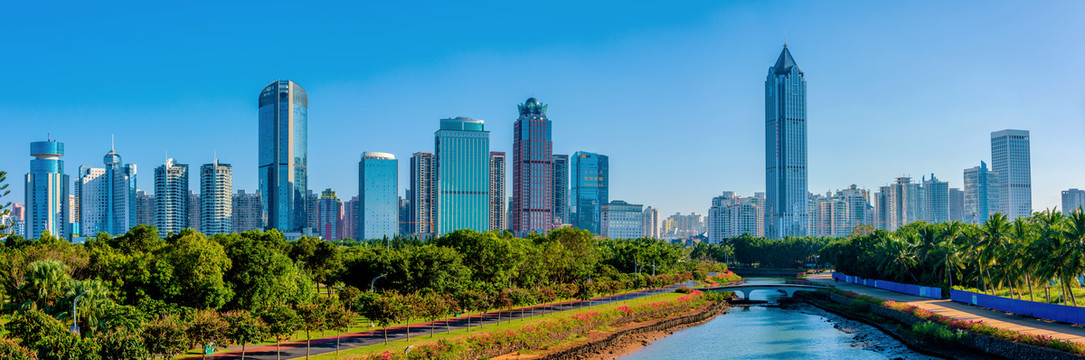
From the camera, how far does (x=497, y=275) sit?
79125 millimetres

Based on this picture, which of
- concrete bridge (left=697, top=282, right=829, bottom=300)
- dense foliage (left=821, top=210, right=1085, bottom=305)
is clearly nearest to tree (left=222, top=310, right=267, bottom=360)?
dense foliage (left=821, top=210, right=1085, bottom=305)

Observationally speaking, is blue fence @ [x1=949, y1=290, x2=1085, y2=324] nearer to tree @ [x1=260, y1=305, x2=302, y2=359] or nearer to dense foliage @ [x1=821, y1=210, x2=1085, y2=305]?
dense foliage @ [x1=821, y1=210, x2=1085, y2=305]

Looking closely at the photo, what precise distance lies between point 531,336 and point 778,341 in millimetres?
24319

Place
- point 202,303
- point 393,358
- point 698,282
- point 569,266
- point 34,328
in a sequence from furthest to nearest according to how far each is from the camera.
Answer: point 698,282, point 569,266, point 202,303, point 393,358, point 34,328

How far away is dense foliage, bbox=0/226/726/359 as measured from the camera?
4150cm

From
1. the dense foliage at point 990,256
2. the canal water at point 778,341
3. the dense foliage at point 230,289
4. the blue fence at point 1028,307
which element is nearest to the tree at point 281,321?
the dense foliage at point 230,289

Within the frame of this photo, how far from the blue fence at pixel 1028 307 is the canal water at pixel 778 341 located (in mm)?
9462

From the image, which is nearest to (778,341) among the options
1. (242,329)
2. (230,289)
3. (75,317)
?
(242,329)

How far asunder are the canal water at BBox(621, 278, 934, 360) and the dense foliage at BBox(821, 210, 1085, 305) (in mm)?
11346

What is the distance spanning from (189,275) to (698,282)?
8605 cm

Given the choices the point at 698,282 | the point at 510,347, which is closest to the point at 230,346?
the point at 510,347

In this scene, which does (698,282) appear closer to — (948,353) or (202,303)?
(948,353)

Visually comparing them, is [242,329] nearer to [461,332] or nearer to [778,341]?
[461,332]

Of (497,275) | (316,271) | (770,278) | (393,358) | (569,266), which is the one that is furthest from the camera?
(770,278)
